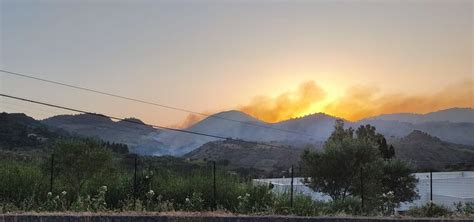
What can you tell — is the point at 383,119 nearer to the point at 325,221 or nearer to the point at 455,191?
the point at 455,191

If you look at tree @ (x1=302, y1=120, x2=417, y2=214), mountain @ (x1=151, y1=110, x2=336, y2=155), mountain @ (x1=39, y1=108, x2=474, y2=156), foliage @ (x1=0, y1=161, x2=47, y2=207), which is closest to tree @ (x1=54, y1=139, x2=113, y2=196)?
foliage @ (x1=0, y1=161, x2=47, y2=207)

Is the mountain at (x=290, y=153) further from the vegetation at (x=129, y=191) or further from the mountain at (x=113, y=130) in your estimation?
the vegetation at (x=129, y=191)

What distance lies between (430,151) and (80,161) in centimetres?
8041

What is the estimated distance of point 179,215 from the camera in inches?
508

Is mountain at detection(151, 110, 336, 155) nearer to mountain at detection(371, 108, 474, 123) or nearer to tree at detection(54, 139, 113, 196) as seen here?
mountain at detection(371, 108, 474, 123)

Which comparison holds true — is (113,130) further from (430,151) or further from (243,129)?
(430,151)

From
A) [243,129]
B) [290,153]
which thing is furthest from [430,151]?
[243,129]

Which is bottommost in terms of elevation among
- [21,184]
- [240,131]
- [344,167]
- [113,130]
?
[21,184]

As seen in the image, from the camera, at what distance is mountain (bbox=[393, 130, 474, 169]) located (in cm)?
8551

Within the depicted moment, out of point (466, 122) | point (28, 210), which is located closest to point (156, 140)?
point (466, 122)

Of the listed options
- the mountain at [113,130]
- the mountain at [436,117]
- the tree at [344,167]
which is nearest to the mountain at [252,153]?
the mountain at [113,130]

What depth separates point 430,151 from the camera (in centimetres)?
9200

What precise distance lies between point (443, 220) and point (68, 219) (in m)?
8.78

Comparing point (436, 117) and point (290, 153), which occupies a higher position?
point (436, 117)
